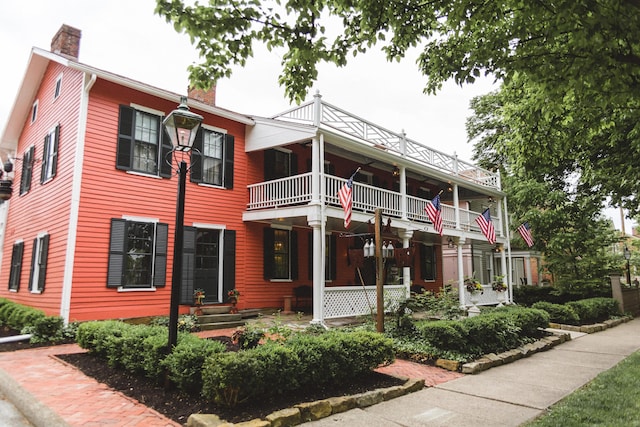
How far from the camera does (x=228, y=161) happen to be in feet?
41.8

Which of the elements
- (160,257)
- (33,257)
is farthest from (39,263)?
(160,257)

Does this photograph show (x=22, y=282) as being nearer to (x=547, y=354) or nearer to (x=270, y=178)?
(x=270, y=178)

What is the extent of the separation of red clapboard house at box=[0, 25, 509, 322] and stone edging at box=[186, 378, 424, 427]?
3280 mm

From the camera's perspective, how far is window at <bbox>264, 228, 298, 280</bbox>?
1325 centimetres

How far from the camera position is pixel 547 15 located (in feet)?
14.5

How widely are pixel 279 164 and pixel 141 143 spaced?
15.4 ft

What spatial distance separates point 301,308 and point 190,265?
422 cm

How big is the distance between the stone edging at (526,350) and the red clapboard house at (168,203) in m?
2.27

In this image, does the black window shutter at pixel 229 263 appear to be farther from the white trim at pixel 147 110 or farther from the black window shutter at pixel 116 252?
the white trim at pixel 147 110

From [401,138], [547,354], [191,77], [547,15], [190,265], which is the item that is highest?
[401,138]

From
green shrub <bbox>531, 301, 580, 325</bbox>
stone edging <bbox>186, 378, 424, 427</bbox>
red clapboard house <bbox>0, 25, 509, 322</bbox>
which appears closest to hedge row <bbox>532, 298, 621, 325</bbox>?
green shrub <bbox>531, 301, 580, 325</bbox>

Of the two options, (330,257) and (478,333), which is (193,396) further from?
(330,257)

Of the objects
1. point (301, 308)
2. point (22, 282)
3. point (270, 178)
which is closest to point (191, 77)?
point (270, 178)

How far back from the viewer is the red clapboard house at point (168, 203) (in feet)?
33.0
